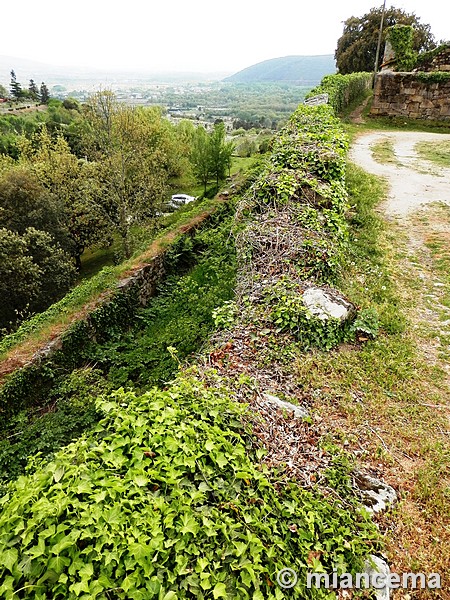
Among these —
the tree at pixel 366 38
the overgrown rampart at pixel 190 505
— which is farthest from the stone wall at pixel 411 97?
the overgrown rampart at pixel 190 505

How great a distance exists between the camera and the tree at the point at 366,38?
26047mm

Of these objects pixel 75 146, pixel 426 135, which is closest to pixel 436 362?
pixel 426 135

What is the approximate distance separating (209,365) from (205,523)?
1.99m

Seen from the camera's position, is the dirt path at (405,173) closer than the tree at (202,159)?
Yes

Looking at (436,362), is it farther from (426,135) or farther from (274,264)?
(426,135)

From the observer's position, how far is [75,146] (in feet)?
108

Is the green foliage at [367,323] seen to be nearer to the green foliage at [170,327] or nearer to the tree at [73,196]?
the green foliage at [170,327]

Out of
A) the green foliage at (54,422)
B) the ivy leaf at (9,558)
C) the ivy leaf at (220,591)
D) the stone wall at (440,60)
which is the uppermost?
the stone wall at (440,60)

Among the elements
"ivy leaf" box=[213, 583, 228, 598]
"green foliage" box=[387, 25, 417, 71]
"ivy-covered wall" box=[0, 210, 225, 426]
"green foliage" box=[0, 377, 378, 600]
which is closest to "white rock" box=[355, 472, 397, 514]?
"green foliage" box=[0, 377, 378, 600]

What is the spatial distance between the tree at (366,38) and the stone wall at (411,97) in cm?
1105

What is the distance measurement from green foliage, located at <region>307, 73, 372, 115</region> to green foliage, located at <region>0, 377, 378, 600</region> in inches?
539

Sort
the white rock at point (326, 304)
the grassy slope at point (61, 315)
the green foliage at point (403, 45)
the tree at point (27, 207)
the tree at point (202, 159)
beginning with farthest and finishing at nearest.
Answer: the tree at point (202, 159)
the green foliage at point (403, 45)
the tree at point (27, 207)
the grassy slope at point (61, 315)
the white rock at point (326, 304)

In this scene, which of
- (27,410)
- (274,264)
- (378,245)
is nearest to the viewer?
(274,264)

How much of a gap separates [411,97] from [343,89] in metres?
3.38
